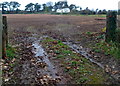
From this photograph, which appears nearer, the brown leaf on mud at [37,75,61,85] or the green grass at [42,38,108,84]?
the brown leaf on mud at [37,75,61,85]

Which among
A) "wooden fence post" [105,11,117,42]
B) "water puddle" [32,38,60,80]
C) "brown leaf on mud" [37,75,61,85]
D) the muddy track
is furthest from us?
"wooden fence post" [105,11,117,42]

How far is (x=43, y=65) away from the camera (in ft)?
23.5

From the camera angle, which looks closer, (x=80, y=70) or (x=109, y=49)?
(x=80, y=70)

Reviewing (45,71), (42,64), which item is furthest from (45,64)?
(45,71)

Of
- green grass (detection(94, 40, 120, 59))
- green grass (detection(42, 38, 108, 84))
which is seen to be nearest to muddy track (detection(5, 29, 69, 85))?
green grass (detection(42, 38, 108, 84))

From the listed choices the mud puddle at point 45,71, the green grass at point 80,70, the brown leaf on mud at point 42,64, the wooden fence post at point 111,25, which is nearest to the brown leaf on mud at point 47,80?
the mud puddle at point 45,71

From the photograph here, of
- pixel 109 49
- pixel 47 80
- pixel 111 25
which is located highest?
pixel 111 25

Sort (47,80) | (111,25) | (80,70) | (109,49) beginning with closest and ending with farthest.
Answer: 1. (47,80)
2. (80,70)
3. (109,49)
4. (111,25)

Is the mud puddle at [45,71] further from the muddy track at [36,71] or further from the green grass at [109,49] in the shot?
the green grass at [109,49]

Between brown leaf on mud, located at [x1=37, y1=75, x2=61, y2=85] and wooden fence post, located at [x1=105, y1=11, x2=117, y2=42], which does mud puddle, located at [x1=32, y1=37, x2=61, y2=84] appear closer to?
brown leaf on mud, located at [x1=37, y1=75, x2=61, y2=85]

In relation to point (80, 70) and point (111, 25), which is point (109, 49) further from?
point (80, 70)

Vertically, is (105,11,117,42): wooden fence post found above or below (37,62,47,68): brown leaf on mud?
above

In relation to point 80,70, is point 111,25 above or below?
above

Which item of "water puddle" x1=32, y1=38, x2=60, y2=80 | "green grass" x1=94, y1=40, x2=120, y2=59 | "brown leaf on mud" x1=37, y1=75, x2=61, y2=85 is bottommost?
"brown leaf on mud" x1=37, y1=75, x2=61, y2=85
